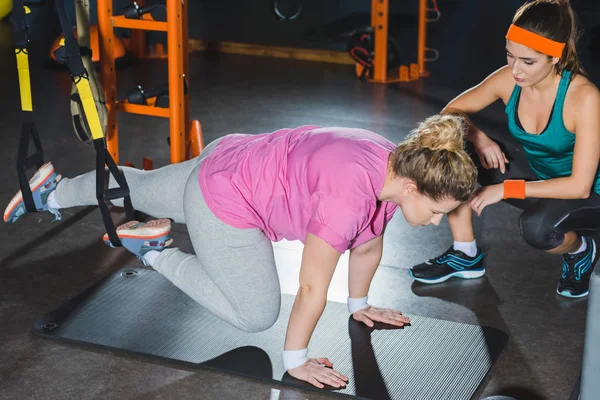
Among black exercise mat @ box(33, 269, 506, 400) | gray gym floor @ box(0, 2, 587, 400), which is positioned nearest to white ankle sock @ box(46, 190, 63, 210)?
gray gym floor @ box(0, 2, 587, 400)

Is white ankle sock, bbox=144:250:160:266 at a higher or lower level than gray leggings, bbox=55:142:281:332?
lower

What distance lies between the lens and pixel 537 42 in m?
2.45

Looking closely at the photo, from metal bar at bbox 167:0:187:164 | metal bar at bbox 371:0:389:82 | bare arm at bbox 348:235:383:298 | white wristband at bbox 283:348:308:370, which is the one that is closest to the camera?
white wristband at bbox 283:348:308:370

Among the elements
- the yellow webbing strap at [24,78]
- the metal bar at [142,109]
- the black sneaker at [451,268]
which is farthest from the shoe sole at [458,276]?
the yellow webbing strap at [24,78]

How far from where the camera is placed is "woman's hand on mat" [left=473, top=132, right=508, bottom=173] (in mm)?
2867

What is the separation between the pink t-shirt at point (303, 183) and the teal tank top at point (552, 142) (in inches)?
25.7

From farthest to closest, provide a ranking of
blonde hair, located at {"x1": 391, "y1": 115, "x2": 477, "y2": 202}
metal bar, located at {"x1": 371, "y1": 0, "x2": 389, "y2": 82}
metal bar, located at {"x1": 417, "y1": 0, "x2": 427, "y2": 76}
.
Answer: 1. metal bar, located at {"x1": 417, "y1": 0, "x2": 427, "y2": 76}
2. metal bar, located at {"x1": 371, "y1": 0, "x2": 389, "y2": 82}
3. blonde hair, located at {"x1": 391, "y1": 115, "x2": 477, "y2": 202}

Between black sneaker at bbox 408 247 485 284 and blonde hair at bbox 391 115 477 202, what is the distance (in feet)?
3.26

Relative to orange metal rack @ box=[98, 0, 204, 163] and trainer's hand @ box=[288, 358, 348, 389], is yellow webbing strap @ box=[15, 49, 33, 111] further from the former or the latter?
Answer: trainer's hand @ box=[288, 358, 348, 389]

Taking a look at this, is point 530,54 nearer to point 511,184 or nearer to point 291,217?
point 511,184

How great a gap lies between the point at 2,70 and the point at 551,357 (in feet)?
16.8

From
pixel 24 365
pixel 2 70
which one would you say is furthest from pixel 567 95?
pixel 2 70

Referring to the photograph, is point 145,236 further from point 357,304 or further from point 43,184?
point 357,304

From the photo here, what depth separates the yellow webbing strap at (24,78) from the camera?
267 centimetres
